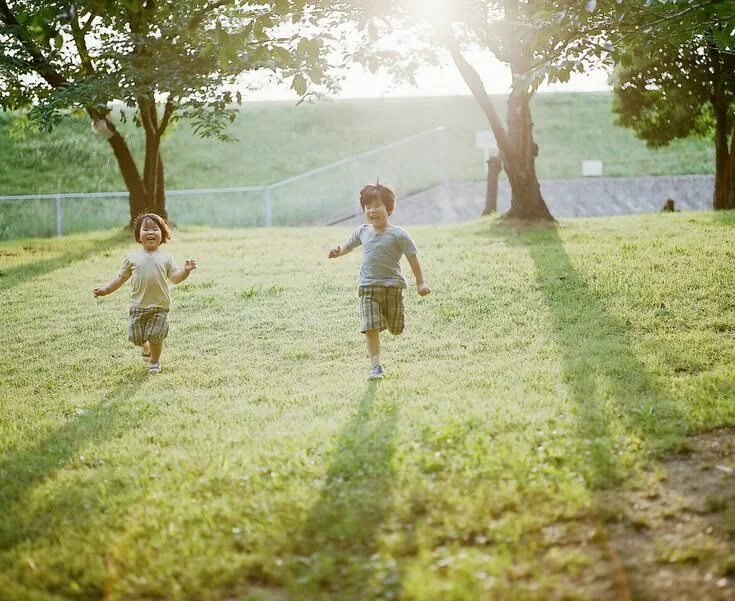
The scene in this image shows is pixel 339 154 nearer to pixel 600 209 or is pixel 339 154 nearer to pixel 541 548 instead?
pixel 600 209

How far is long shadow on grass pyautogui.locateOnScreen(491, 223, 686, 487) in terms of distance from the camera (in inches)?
178

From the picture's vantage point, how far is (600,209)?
25531mm

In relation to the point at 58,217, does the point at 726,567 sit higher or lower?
lower

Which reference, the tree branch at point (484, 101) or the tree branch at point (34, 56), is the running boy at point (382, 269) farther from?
the tree branch at point (34, 56)

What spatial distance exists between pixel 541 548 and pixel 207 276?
30.7ft

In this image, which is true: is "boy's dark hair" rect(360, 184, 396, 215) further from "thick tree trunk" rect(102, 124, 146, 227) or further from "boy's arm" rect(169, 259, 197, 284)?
"thick tree trunk" rect(102, 124, 146, 227)

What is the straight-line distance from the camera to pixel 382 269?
21.4ft

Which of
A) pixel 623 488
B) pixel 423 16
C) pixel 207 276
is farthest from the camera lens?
pixel 423 16

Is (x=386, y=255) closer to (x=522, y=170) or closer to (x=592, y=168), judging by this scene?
(x=522, y=170)

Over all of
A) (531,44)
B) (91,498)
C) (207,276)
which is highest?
(531,44)

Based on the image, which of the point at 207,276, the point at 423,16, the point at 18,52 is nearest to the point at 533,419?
the point at 207,276

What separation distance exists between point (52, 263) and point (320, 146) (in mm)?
22078

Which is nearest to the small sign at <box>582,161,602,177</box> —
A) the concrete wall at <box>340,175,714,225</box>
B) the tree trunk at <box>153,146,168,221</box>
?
the concrete wall at <box>340,175,714,225</box>

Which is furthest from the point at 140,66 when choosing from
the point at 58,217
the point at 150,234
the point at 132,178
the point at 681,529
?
the point at 681,529
